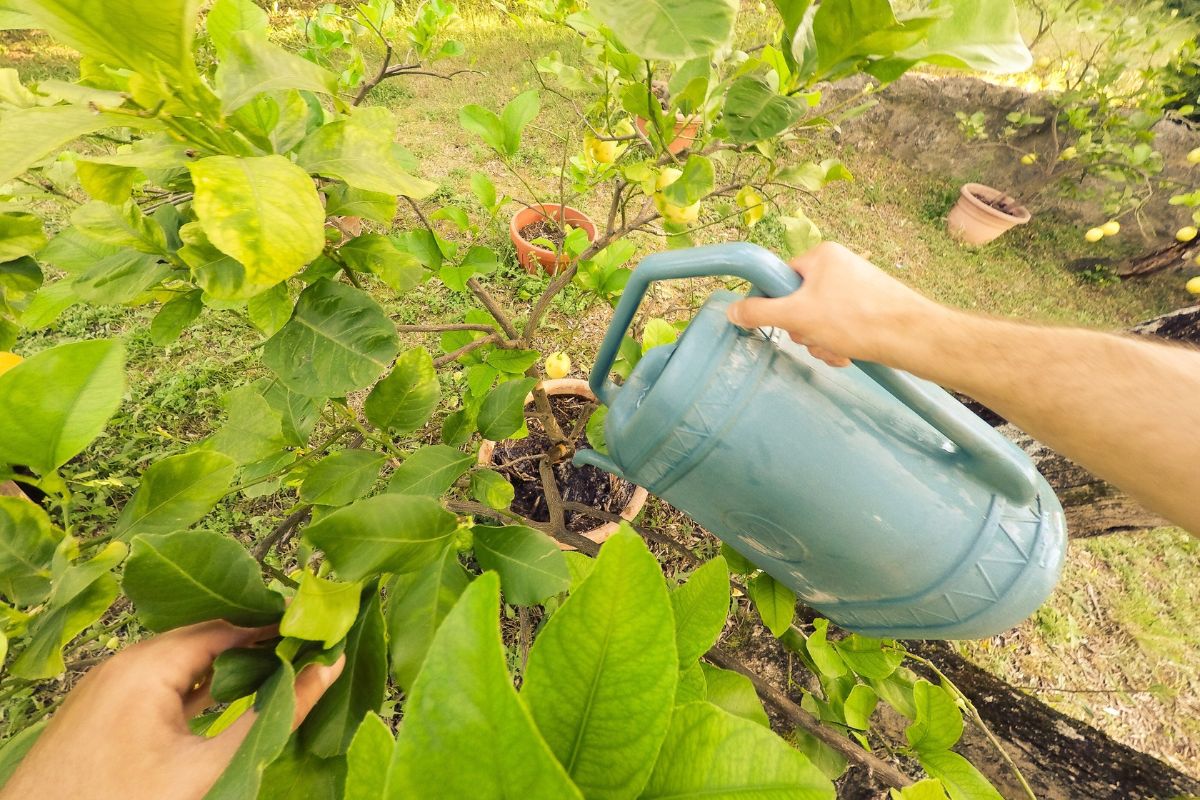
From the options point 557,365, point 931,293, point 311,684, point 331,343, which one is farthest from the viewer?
point 931,293

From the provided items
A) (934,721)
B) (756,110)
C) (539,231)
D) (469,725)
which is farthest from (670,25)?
(539,231)

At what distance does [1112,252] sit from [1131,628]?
2229mm

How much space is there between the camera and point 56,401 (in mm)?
369

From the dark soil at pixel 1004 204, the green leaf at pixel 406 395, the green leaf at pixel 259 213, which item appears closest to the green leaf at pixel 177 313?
the green leaf at pixel 406 395

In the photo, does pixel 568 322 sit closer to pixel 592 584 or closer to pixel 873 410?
pixel 873 410

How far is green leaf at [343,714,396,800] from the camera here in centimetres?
21

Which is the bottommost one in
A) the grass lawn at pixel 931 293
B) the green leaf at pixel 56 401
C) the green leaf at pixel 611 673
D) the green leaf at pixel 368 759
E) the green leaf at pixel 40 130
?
the grass lawn at pixel 931 293

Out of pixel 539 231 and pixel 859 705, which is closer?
pixel 859 705

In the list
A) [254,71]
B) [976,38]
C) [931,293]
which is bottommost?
[931,293]

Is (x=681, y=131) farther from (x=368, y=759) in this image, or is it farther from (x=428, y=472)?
(x=368, y=759)

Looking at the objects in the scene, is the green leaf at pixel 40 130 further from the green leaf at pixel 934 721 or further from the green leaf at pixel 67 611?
the green leaf at pixel 934 721

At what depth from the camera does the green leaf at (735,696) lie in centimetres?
56

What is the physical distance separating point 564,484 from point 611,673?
1060mm

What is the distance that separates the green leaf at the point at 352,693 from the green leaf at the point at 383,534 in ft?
0.12
